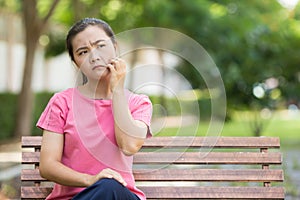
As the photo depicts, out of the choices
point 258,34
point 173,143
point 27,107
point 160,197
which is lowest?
point 160,197

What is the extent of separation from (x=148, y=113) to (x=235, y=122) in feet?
73.7

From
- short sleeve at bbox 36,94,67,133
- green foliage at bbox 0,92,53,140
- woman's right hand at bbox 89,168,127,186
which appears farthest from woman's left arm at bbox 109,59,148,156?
green foliage at bbox 0,92,53,140

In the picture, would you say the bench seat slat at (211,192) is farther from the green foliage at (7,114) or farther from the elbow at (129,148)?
the green foliage at (7,114)

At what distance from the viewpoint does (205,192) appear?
12.8 ft

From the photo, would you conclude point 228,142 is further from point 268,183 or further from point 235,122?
point 235,122

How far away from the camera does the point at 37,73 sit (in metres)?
23.0

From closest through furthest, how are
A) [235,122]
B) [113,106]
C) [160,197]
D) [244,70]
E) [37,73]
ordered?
[113,106] → [160,197] → [244,70] → [37,73] → [235,122]

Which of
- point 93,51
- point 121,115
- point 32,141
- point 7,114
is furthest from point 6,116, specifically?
point 121,115

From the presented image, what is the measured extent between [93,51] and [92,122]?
0.33 m

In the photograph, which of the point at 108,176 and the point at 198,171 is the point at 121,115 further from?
the point at 198,171

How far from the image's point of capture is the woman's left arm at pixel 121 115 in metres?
3.22

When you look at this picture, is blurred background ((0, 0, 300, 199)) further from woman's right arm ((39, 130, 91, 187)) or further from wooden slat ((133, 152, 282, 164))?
woman's right arm ((39, 130, 91, 187))

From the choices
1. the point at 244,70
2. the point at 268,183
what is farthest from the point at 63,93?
the point at 244,70

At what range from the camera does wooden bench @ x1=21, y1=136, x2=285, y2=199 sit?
3.88 meters
